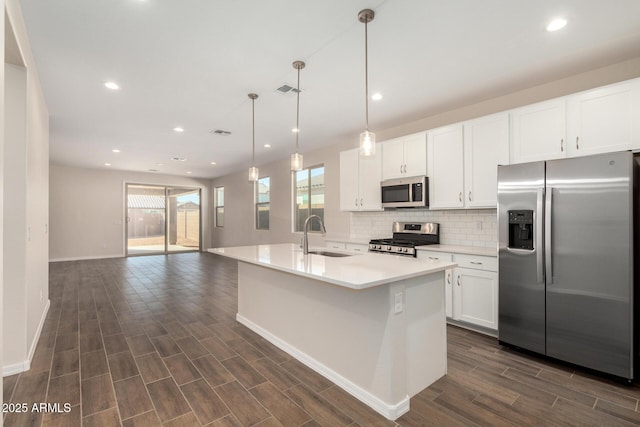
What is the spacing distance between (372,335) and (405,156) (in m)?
2.79

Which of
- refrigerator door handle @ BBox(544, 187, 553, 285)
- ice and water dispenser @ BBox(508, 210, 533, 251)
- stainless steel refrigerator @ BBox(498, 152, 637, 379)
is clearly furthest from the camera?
ice and water dispenser @ BBox(508, 210, 533, 251)

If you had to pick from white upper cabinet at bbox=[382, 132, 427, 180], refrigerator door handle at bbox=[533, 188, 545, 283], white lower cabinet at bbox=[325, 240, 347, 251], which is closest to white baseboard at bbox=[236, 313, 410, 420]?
refrigerator door handle at bbox=[533, 188, 545, 283]

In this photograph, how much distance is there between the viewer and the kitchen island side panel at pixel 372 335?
6.36ft

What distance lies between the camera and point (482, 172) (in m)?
3.35

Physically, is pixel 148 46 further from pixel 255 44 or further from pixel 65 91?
pixel 65 91

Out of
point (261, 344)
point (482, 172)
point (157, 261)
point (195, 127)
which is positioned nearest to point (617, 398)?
point (482, 172)

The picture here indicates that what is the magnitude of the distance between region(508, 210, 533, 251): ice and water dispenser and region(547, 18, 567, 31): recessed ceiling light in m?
1.47

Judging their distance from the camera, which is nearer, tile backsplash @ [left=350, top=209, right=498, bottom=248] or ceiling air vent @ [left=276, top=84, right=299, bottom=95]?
ceiling air vent @ [left=276, top=84, right=299, bottom=95]

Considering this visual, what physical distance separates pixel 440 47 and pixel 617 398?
2.91 meters

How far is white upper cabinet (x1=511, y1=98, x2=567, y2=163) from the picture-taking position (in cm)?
279

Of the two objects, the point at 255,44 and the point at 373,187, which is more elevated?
the point at 255,44

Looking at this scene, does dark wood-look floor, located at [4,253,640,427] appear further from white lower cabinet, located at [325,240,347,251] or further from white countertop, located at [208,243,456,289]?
white lower cabinet, located at [325,240,347,251]

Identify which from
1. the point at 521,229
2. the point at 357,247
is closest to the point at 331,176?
the point at 357,247

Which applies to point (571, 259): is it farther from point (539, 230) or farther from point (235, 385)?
point (235, 385)
